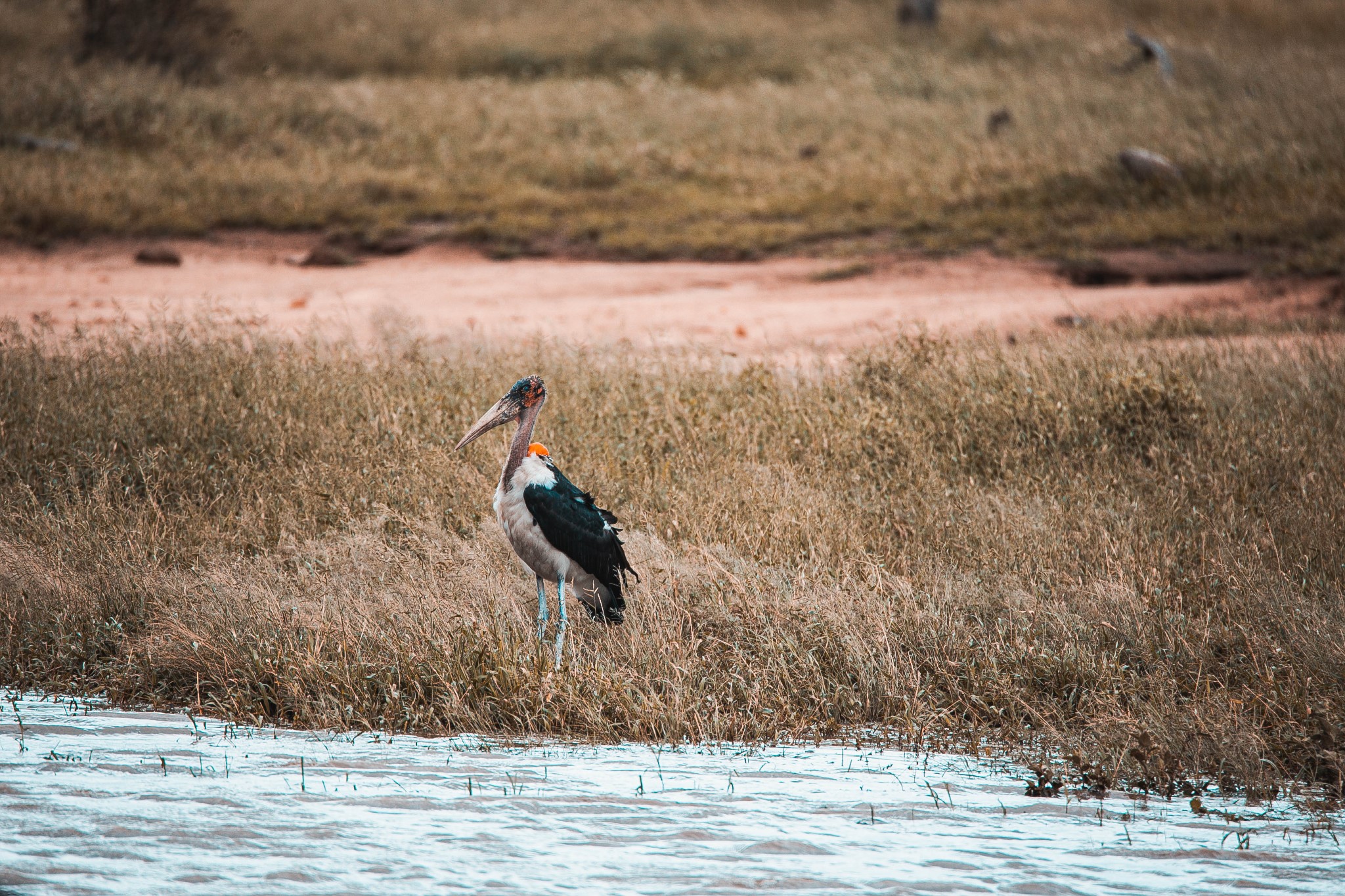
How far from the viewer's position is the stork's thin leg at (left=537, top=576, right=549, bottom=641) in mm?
5562

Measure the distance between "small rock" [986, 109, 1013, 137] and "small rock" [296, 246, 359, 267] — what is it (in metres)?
10.4

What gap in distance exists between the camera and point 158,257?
14852 mm

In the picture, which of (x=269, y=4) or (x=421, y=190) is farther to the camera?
(x=269, y=4)

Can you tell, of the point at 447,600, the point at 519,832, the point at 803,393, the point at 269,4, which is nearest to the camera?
the point at 519,832

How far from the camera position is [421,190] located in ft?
56.7

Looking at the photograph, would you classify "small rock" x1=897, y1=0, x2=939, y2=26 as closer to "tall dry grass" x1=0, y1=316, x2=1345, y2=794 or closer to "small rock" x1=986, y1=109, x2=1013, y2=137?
"small rock" x1=986, y1=109, x2=1013, y2=137

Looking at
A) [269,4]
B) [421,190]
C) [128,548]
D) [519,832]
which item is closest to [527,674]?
[519,832]

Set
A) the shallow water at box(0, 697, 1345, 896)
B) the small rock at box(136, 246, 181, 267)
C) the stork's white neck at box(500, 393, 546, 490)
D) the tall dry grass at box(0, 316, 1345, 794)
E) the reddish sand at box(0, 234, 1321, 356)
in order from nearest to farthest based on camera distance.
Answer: the shallow water at box(0, 697, 1345, 896), the tall dry grass at box(0, 316, 1345, 794), the stork's white neck at box(500, 393, 546, 490), the reddish sand at box(0, 234, 1321, 356), the small rock at box(136, 246, 181, 267)

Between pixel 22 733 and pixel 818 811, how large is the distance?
10.4 ft

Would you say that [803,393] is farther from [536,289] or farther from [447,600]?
[536,289]

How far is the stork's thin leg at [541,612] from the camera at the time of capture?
18.2 feet

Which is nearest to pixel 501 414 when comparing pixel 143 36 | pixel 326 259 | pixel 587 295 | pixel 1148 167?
pixel 587 295

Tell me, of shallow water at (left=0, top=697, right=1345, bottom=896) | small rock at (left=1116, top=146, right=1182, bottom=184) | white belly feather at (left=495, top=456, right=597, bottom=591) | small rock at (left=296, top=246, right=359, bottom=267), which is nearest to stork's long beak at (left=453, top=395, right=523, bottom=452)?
white belly feather at (left=495, top=456, right=597, bottom=591)

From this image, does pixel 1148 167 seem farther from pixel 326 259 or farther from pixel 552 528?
pixel 552 528
